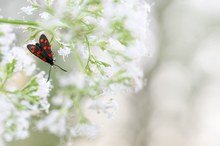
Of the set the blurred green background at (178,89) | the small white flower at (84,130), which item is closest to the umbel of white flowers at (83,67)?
the small white flower at (84,130)

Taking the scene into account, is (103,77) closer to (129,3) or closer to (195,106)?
(129,3)

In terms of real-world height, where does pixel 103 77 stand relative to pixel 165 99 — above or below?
above

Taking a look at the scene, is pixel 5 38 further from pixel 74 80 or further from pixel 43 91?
pixel 74 80

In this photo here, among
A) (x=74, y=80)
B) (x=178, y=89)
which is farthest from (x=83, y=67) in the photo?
(x=178, y=89)

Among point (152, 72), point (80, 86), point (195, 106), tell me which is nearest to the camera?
point (80, 86)

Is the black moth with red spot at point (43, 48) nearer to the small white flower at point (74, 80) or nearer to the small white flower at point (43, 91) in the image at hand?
the small white flower at point (43, 91)

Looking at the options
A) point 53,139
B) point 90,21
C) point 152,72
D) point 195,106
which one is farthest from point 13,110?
point 195,106

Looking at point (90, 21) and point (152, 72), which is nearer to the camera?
point (90, 21)

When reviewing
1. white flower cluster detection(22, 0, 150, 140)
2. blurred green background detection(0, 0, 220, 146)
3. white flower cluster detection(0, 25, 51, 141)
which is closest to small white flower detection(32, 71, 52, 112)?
white flower cluster detection(0, 25, 51, 141)
